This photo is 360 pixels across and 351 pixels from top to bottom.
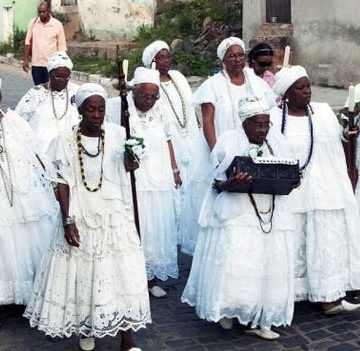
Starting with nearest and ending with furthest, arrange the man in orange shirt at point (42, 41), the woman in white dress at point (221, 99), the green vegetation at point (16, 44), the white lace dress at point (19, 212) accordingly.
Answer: the white lace dress at point (19, 212), the woman in white dress at point (221, 99), the man in orange shirt at point (42, 41), the green vegetation at point (16, 44)

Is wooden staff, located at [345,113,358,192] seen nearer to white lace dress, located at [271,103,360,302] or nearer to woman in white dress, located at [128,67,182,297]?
white lace dress, located at [271,103,360,302]

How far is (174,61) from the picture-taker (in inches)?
728

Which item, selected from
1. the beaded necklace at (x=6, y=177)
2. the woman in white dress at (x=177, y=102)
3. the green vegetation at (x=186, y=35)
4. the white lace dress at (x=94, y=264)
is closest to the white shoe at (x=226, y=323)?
the white lace dress at (x=94, y=264)

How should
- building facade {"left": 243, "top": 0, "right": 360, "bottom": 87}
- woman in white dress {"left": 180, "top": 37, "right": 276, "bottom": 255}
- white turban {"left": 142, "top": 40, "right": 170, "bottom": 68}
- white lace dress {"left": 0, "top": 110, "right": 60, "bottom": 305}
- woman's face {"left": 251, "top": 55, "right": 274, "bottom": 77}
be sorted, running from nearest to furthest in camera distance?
white lace dress {"left": 0, "top": 110, "right": 60, "bottom": 305} < woman in white dress {"left": 180, "top": 37, "right": 276, "bottom": 255} < white turban {"left": 142, "top": 40, "right": 170, "bottom": 68} < woman's face {"left": 251, "top": 55, "right": 274, "bottom": 77} < building facade {"left": 243, "top": 0, "right": 360, "bottom": 87}

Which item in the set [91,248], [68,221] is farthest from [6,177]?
[91,248]

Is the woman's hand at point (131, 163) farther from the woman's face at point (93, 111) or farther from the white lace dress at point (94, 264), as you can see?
the woman's face at point (93, 111)

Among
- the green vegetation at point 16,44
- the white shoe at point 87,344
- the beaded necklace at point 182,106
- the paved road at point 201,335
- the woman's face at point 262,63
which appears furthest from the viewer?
the green vegetation at point 16,44

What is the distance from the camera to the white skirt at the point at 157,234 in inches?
273

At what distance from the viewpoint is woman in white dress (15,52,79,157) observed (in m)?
8.03

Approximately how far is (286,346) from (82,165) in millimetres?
1862

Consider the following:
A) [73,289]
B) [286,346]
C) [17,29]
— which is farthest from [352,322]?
[17,29]

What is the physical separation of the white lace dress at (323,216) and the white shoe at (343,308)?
100 millimetres

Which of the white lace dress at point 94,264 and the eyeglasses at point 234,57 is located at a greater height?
the eyeglasses at point 234,57

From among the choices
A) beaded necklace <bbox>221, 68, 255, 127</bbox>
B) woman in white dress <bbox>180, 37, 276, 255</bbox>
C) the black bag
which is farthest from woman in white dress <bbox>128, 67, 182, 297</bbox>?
the black bag
